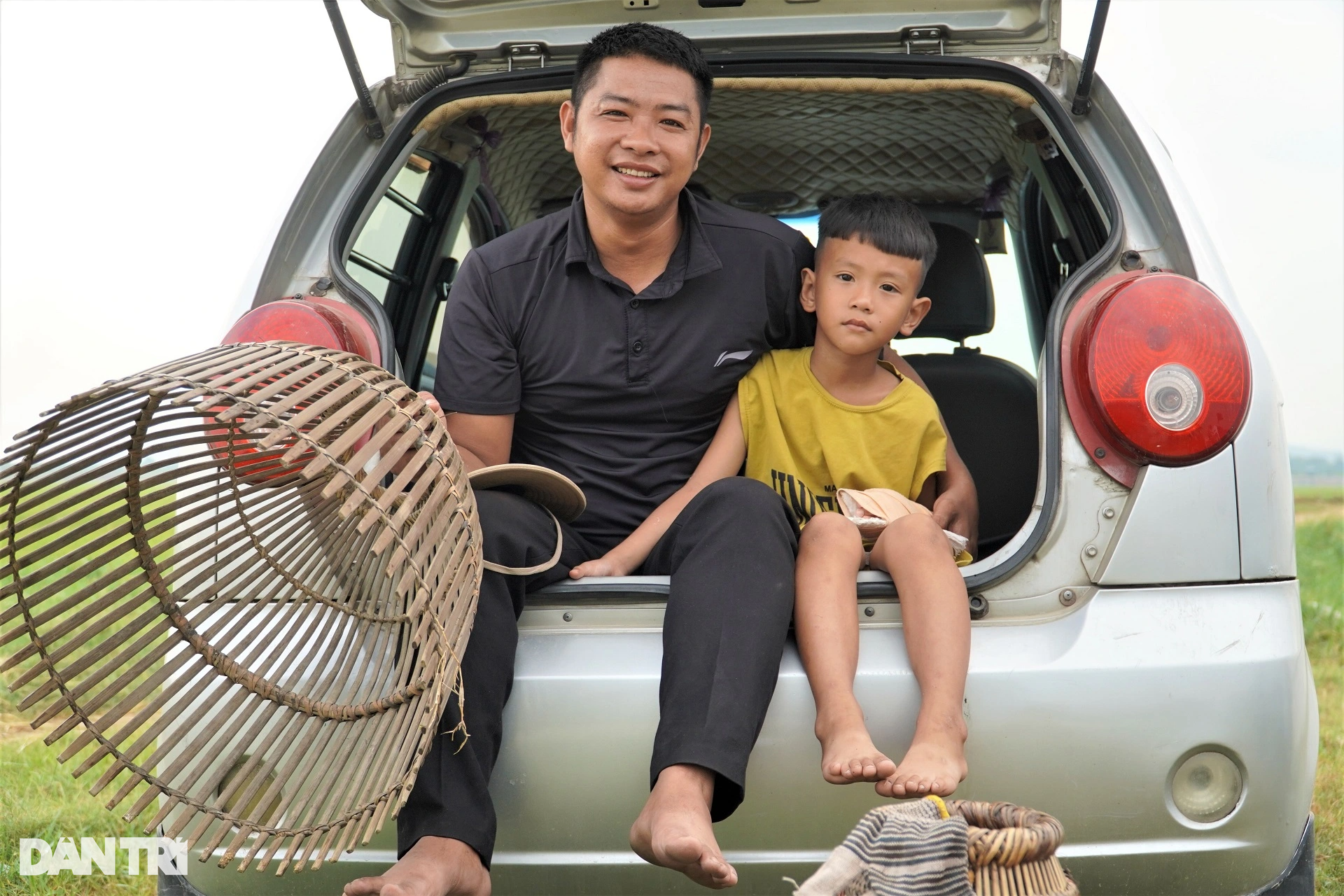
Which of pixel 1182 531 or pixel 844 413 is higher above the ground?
pixel 844 413

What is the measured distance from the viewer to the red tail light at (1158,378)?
62.1 inches

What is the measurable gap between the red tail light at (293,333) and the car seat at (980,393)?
1.40 metres

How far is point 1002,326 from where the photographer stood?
9.86ft

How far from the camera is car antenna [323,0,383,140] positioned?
1.91 m

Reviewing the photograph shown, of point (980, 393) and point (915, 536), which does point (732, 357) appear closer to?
point (915, 536)

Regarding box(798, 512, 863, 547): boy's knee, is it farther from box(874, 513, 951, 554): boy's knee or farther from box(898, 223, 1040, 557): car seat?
box(898, 223, 1040, 557): car seat

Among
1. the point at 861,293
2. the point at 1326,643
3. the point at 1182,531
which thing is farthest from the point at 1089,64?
the point at 1326,643

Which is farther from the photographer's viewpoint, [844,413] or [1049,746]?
[844,413]

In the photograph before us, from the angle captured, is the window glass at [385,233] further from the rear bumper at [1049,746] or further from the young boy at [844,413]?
the rear bumper at [1049,746]

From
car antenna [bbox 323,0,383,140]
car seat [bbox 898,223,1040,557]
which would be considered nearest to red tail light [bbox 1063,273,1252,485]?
car seat [bbox 898,223,1040,557]

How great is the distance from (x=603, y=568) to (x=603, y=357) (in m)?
0.43

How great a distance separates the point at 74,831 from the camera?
2541 mm

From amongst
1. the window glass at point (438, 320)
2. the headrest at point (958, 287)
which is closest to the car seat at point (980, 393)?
the headrest at point (958, 287)

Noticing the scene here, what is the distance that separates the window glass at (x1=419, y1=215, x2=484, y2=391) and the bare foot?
1719 mm
